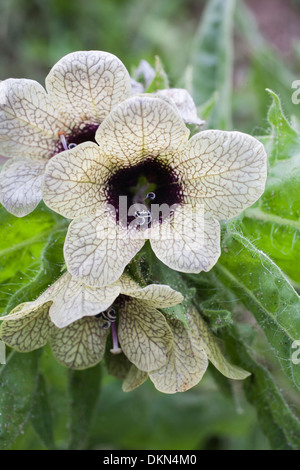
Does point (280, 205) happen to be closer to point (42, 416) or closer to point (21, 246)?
point (21, 246)

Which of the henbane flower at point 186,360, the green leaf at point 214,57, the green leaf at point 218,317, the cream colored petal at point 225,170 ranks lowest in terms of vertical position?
the henbane flower at point 186,360

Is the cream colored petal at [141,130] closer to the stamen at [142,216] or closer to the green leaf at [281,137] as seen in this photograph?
the stamen at [142,216]

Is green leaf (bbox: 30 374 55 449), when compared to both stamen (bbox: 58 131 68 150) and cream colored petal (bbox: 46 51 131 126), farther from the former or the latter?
cream colored petal (bbox: 46 51 131 126)

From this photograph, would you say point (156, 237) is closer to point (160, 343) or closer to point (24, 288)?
point (160, 343)

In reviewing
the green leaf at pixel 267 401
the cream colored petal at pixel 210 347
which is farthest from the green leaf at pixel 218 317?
the green leaf at pixel 267 401
